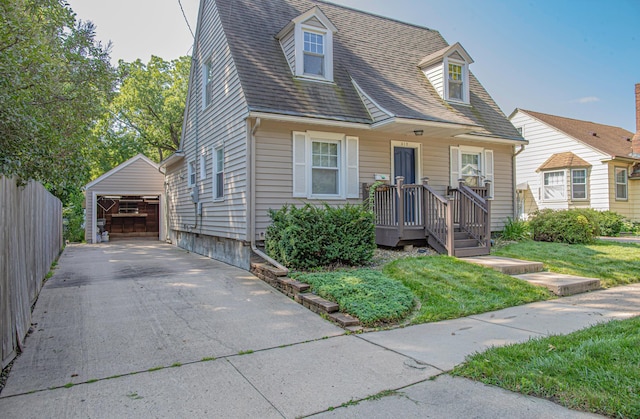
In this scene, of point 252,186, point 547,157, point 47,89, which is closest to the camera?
point 47,89

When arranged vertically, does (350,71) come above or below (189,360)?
above

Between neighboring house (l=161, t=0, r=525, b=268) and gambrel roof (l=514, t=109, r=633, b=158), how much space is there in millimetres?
8777

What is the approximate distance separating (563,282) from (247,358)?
18.3 feet

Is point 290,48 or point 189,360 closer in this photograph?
point 189,360

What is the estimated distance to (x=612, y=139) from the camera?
69.6 feet

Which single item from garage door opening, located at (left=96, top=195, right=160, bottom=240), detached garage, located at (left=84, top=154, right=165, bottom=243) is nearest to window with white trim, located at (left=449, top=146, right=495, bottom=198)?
detached garage, located at (left=84, top=154, right=165, bottom=243)

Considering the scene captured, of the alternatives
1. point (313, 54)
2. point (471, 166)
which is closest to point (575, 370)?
point (313, 54)

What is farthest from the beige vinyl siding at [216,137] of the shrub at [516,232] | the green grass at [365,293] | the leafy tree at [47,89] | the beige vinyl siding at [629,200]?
the beige vinyl siding at [629,200]

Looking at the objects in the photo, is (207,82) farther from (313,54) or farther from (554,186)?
(554,186)

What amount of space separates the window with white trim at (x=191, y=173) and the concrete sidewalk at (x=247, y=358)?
697cm

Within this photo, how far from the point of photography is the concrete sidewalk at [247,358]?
2996 millimetres

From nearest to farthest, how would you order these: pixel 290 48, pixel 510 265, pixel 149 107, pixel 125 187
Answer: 1. pixel 510 265
2. pixel 290 48
3. pixel 125 187
4. pixel 149 107

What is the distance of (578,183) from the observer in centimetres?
1859

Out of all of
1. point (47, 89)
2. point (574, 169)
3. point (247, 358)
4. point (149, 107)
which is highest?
point (149, 107)
